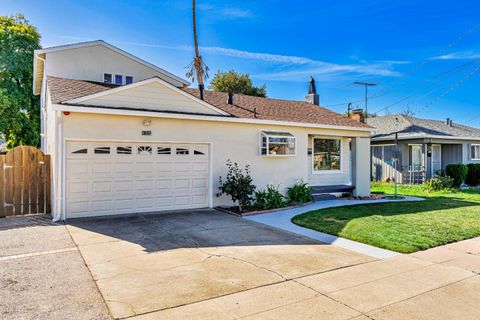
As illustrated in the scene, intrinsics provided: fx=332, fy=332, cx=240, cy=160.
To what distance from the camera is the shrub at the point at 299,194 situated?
12.4 m

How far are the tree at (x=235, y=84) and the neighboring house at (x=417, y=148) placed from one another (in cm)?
1346

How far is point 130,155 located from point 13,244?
3.87 metres

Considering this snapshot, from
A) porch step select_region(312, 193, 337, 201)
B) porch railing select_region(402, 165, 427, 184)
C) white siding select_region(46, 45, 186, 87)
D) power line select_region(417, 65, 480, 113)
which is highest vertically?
power line select_region(417, 65, 480, 113)

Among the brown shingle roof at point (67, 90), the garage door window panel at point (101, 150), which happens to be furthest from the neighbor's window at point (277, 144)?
the brown shingle roof at point (67, 90)

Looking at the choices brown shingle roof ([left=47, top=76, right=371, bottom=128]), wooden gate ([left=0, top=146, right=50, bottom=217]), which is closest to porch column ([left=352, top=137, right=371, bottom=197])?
brown shingle roof ([left=47, top=76, right=371, bottom=128])

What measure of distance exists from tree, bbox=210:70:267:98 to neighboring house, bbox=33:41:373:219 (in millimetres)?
17918

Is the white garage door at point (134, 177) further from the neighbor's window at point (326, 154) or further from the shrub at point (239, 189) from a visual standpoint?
the neighbor's window at point (326, 154)

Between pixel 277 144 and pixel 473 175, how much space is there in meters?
14.9

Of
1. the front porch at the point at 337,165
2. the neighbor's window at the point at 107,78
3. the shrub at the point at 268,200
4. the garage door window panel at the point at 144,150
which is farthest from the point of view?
the front porch at the point at 337,165

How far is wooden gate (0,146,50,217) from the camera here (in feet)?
29.7

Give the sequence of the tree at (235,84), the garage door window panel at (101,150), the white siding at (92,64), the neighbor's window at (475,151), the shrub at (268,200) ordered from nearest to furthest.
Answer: the garage door window panel at (101,150), the shrub at (268,200), the white siding at (92,64), the neighbor's window at (475,151), the tree at (235,84)

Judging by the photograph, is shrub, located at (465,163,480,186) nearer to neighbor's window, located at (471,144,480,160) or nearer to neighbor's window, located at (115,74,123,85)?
neighbor's window, located at (471,144,480,160)

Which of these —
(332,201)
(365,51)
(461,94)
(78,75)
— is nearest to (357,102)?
(461,94)

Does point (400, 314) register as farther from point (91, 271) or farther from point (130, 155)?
point (130, 155)
